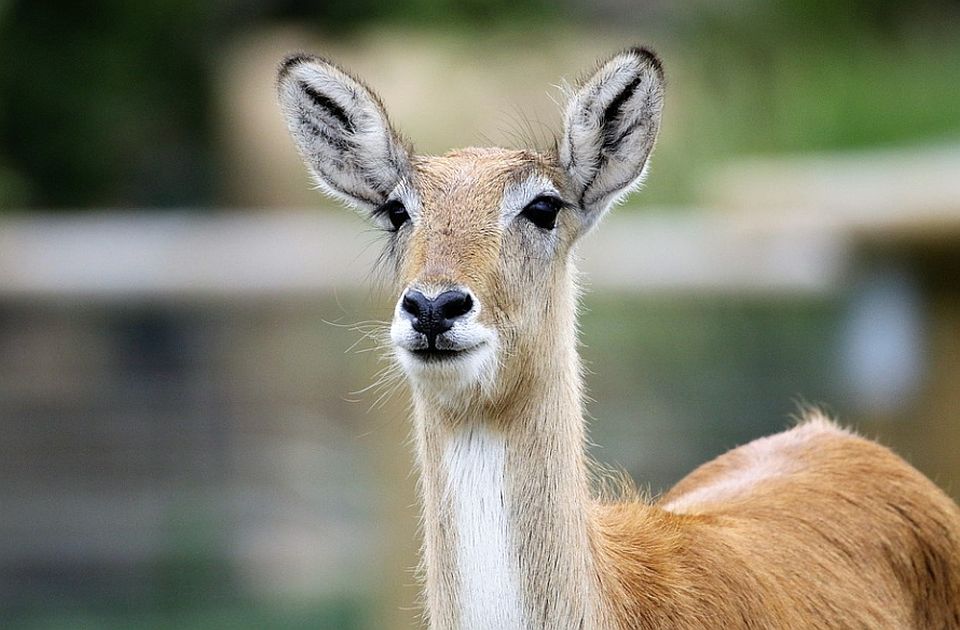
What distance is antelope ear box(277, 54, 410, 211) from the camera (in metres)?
7.59

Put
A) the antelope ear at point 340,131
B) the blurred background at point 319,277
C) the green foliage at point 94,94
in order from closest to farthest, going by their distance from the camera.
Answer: the antelope ear at point 340,131, the blurred background at point 319,277, the green foliage at point 94,94

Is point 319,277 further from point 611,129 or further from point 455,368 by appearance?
point 455,368

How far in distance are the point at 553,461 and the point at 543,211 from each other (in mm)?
1047

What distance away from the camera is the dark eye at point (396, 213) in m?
7.35

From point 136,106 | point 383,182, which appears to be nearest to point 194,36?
point 136,106

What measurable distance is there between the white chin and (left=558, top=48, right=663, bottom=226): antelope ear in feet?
3.56

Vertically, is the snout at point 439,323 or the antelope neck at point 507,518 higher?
the snout at point 439,323

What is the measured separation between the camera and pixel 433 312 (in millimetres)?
6562

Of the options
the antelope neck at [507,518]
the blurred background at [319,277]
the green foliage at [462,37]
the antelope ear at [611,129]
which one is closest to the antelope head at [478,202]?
the antelope ear at [611,129]

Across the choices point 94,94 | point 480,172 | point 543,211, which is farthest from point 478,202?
point 94,94

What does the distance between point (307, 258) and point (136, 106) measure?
2743mm

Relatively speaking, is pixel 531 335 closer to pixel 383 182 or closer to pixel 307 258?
pixel 383 182

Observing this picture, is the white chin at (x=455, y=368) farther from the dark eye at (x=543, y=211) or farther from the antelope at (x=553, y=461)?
the dark eye at (x=543, y=211)

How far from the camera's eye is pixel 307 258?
65.8 feet
